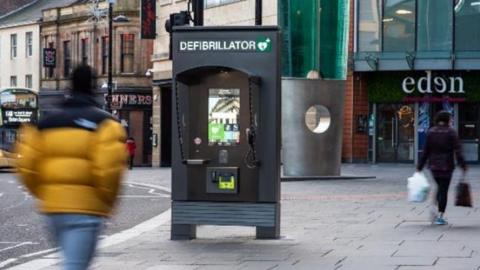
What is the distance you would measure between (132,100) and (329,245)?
47.1 m

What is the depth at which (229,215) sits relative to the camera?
13.2m

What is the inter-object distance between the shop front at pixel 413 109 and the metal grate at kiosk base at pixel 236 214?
2872 centimetres

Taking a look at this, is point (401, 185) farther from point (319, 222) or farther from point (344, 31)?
point (319, 222)

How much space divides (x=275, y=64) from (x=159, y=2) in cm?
4227

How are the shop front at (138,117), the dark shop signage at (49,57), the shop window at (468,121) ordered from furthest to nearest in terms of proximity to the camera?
the dark shop signage at (49,57) < the shop front at (138,117) < the shop window at (468,121)

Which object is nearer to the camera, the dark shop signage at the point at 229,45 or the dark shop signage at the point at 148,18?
the dark shop signage at the point at 229,45

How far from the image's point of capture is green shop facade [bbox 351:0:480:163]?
132 feet

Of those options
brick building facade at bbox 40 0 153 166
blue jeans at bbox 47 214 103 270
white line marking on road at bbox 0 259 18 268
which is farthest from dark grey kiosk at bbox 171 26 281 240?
brick building facade at bbox 40 0 153 166

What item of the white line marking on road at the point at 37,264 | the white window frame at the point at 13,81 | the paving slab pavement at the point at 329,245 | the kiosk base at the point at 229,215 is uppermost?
the white window frame at the point at 13,81

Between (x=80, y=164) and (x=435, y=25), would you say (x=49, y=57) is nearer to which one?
(x=435, y=25)

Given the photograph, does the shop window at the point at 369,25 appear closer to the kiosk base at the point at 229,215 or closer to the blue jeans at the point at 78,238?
the kiosk base at the point at 229,215

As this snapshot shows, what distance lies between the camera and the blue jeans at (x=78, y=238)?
6.51 metres

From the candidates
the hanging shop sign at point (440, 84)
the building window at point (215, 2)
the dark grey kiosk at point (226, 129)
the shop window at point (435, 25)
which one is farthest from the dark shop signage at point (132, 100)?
the dark grey kiosk at point (226, 129)

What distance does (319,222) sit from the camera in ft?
53.3
